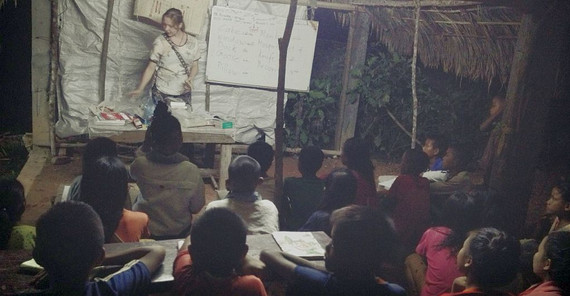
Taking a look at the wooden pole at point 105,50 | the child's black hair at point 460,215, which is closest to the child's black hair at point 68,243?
the child's black hair at point 460,215

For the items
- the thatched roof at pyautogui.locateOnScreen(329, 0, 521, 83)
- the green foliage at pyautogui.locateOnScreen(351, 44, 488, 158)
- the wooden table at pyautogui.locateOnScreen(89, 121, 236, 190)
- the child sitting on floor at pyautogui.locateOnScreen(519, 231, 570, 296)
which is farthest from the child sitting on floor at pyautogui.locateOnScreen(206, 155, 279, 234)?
the green foliage at pyautogui.locateOnScreen(351, 44, 488, 158)

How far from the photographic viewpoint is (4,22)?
26.6 ft

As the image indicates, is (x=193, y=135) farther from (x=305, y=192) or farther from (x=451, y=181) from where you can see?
(x=451, y=181)

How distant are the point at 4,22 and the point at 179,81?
10.4 feet

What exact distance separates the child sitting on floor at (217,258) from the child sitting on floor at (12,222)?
1.20 metres

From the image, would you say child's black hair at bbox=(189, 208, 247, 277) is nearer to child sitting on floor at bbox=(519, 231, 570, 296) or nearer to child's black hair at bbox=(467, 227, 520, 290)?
child's black hair at bbox=(467, 227, 520, 290)

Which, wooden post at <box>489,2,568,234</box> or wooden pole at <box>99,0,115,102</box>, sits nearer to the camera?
wooden post at <box>489,2,568,234</box>

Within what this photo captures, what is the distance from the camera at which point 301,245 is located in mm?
2848

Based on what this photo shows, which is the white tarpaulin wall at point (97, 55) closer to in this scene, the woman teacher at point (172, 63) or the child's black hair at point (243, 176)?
the woman teacher at point (172, 63)

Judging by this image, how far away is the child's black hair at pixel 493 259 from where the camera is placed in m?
2.57

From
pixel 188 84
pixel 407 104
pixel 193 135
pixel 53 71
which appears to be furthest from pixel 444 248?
pixel 53 71

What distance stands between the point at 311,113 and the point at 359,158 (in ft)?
14.1

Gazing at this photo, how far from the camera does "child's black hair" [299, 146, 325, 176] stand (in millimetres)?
4211

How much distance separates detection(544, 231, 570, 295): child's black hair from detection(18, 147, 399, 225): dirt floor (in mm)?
4537
